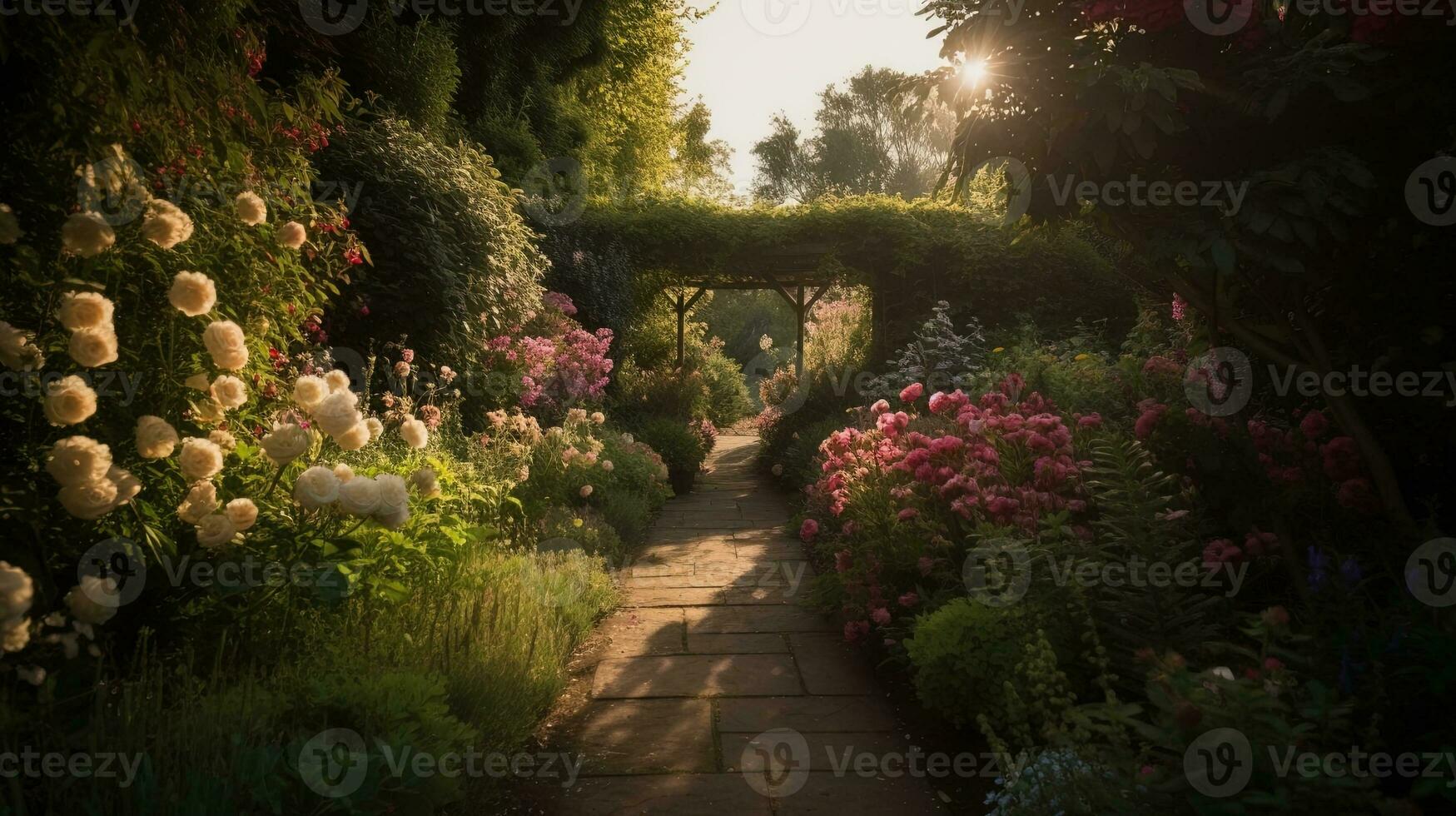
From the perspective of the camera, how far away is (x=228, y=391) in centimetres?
264

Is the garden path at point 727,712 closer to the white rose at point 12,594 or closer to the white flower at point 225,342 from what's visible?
the white rose at point 12,594

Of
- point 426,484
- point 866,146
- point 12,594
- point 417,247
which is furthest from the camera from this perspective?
point 866,146

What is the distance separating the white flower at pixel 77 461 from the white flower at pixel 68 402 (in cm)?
6

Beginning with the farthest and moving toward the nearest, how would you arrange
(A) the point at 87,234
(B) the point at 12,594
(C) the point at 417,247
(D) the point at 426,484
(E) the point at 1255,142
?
(C) the point at 417,247
(E) the point at 1255,142
(D) the point at 426,484
(A) the point at 87,234
(B) the point at 12,594

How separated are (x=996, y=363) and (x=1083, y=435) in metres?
4.55

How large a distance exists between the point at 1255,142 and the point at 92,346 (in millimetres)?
3962

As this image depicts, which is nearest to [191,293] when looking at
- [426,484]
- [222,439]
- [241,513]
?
[222,439]

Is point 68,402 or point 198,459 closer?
point 68,402

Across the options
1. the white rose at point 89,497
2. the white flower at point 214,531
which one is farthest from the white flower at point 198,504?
the white rose at point 89,497

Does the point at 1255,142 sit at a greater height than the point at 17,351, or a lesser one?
greater

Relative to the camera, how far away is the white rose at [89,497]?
6.83 feet

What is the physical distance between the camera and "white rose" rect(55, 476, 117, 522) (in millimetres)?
2082

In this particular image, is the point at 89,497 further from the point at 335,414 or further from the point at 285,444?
the point at 335,414

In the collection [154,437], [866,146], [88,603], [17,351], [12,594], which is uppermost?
[866,146]
